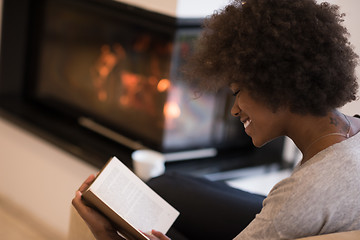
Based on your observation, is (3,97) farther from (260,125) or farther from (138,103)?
(260,125)

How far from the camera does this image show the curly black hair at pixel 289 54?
109 cm

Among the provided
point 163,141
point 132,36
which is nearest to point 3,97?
point 132,36

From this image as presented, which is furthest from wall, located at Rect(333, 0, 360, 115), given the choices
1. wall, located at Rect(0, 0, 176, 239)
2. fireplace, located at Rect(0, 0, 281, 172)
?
wall, located at Rect(0, 0, 176, 239)

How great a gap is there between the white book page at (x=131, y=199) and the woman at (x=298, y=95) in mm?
348

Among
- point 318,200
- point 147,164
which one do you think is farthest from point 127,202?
point 147,164

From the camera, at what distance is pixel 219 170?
2.30 meters

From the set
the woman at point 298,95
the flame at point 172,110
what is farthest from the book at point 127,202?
the flame at point 172,110

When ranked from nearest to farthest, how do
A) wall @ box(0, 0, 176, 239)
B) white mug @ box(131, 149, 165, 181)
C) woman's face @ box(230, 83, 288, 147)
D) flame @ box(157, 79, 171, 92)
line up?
1. woman's face @ box(230, 83, 288, 147)
2. white mug @ box(131, 149, 165, 181)
3. flame @ box(157, 79, 171, 92)
4. wall @ box(0, 0, 176, 239)

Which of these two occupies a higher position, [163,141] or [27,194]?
[163,141]

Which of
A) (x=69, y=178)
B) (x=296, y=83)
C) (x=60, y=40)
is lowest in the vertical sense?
(x=69, y=178)

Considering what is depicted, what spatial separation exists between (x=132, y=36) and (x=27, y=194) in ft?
2.90

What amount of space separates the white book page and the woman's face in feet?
1.13

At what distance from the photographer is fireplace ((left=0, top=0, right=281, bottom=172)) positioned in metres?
2.24

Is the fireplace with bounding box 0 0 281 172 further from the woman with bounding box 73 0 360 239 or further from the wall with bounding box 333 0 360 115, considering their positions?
the woman with bounding box 73 0 360 239
